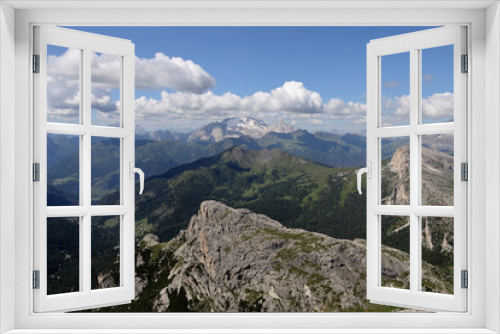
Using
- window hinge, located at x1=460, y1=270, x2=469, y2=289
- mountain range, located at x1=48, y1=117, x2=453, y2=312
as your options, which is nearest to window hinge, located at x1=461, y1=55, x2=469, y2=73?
window hinge, located at x1=460, y1=270, x2=469, y2=289

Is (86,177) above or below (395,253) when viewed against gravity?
above

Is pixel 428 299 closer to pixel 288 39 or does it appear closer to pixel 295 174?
pixel 288 39

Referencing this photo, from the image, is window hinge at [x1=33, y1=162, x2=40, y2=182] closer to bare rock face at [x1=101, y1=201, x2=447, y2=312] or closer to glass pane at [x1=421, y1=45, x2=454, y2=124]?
glass pane at [x1=421, y1=45, x2=454, y2=124]

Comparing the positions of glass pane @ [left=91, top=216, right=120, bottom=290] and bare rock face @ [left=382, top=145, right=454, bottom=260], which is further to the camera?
bare rock face @ [left=382, top=145, right=454, bottom=260]

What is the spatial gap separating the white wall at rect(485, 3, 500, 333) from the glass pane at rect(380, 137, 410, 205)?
10.9ft

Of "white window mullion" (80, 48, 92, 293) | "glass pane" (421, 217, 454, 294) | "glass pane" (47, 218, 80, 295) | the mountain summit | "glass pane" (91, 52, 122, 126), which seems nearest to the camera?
"white window mullion" (80, 48, 92, 293)

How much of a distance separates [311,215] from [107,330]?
7823 mm

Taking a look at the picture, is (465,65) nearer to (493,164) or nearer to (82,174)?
(493,164)

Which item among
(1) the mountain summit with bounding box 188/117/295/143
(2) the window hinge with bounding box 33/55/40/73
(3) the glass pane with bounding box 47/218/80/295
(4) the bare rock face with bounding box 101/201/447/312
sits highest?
(1) the mountain summit with bounding box 188/117/295/143

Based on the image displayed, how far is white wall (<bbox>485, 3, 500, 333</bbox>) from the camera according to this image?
6.67 feet

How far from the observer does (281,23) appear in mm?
2193

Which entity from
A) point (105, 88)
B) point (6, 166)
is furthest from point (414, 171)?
point (105, 88)

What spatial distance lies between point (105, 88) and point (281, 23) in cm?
444

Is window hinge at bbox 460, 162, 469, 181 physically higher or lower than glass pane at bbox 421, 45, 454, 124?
lower
